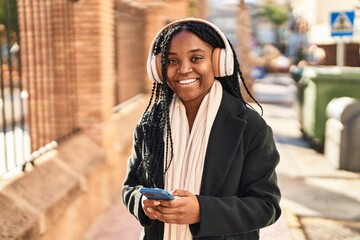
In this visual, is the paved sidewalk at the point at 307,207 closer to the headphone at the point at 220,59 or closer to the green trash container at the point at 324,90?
the green trash container at the point at 324,90

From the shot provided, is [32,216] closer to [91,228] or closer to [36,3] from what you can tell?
[91,228]

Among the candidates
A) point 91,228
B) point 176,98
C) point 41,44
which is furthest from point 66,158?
point 176,98

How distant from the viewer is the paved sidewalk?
4.55 meters

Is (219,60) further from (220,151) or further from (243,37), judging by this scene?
(243,37)

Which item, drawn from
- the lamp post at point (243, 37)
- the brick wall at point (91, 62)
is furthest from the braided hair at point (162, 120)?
the lamp post at point (243, 37)

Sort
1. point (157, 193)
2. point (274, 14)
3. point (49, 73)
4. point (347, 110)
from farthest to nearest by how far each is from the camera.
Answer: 1. point (274, 14)
2. point (347, 110)
3. point (49, 73)
4. point (157, 193)

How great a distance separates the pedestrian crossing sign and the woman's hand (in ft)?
26.4

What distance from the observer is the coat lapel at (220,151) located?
6.00 feet

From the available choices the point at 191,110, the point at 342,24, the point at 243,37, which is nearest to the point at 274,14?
the point at 243,37

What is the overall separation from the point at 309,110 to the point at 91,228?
5.34 meters

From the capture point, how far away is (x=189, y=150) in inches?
75.2

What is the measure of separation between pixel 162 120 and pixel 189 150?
0.19 m

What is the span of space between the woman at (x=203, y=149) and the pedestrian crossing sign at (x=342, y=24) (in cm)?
761

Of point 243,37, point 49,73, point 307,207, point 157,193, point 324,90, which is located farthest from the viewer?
point 243,37
